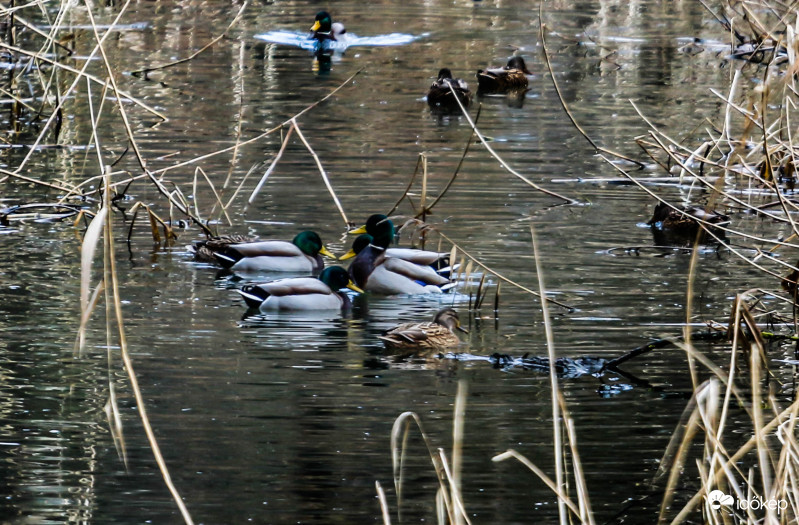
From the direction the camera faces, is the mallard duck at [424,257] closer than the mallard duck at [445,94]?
Yes

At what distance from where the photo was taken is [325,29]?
25906 mm

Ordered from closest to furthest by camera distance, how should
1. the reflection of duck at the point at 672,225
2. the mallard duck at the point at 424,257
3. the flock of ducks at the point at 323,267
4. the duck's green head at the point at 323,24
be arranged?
the flock of ducks at the point at 323,267 < the mallard duck at the point at 424,257 < the reflection of duck at the point at 672,225 < the duck's green head at the point at 323,24

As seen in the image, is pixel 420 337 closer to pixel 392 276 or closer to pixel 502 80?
pixel 392 276

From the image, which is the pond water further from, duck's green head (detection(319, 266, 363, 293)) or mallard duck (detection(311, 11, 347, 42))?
mallard duck (detection(311, 11, 347, 42))

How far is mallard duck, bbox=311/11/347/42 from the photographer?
25828 millimetres

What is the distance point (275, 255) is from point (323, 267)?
473mm

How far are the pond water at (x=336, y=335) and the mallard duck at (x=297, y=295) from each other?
0.13m

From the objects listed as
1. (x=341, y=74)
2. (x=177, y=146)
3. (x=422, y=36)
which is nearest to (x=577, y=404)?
(x=177, y=146)

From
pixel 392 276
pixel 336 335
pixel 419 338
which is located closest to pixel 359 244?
pixel 392 276

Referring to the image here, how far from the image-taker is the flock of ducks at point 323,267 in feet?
31.5

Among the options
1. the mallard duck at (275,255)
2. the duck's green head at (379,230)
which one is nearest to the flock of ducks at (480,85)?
the duck's green head at (379,230)

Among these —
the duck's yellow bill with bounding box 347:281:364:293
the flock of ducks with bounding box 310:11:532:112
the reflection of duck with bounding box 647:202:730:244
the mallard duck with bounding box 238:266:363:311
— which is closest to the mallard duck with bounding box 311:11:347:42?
the flock of ducks with bounding box 310:11:532:112

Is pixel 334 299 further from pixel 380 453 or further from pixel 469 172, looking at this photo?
pixel 469 172

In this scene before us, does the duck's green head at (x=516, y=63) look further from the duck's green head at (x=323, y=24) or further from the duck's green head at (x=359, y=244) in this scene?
the duck's green head at (x=359, y=244)
